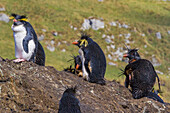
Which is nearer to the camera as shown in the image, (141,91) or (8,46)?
(141,91)

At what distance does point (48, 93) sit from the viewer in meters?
4.55

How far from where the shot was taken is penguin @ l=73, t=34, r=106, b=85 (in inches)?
264

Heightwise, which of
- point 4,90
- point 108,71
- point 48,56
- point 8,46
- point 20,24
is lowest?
point 108,71

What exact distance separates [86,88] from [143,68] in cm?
206

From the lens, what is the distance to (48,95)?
14.7 feet

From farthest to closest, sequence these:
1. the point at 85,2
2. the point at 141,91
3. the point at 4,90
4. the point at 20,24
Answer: the point at 85,2, the point at 141,91, the point at 20,24, the point at 4,90

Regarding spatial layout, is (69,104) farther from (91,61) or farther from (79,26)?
(79,26)

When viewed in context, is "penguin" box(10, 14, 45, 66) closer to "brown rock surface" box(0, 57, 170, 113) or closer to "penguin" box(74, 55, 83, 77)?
"brown rock surface" box(0, 57, 170, 113)

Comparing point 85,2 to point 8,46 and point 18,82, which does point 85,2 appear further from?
point 18,82

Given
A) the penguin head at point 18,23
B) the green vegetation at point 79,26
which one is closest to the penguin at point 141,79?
the penguin head at point 18,23

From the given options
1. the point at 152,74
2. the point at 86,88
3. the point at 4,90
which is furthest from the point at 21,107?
the point at 152,74

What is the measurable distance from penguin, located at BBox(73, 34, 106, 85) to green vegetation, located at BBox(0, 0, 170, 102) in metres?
8.28

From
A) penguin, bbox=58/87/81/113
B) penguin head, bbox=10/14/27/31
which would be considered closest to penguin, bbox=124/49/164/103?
penguin, bbox=58/87/81/113

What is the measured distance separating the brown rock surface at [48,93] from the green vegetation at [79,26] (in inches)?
363
